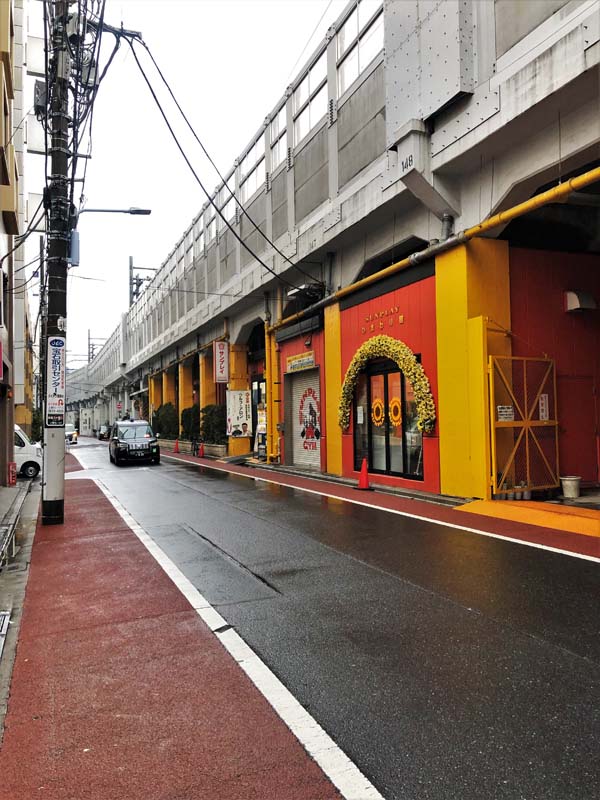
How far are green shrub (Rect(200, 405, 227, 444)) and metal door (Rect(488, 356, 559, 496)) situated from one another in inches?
763

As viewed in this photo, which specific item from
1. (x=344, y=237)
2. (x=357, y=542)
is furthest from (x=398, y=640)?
(x=344, y=237)

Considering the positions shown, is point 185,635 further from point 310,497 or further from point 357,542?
point 310,497

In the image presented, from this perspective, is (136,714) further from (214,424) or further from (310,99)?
(214,424)

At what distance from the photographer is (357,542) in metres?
8.06

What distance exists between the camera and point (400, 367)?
13.9 meters

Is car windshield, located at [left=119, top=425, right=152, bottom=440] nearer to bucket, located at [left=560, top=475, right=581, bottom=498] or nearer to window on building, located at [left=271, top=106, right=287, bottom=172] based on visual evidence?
window on building, located at [left=271, top=106, right=287, bottom=172]

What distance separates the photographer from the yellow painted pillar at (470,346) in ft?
37.6

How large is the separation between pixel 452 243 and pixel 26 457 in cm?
1643

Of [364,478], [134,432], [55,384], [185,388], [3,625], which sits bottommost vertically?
[3,625]

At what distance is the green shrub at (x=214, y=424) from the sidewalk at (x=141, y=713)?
2414 cm

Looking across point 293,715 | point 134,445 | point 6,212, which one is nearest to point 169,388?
point 134,445

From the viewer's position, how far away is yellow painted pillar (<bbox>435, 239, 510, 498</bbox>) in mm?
11461

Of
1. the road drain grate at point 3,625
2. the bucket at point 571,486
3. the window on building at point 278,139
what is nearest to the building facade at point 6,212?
the road drain grate at point 3,625

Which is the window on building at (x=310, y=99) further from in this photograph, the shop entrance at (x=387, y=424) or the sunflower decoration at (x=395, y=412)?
the sunflower decoration at (x=395, y=412)
